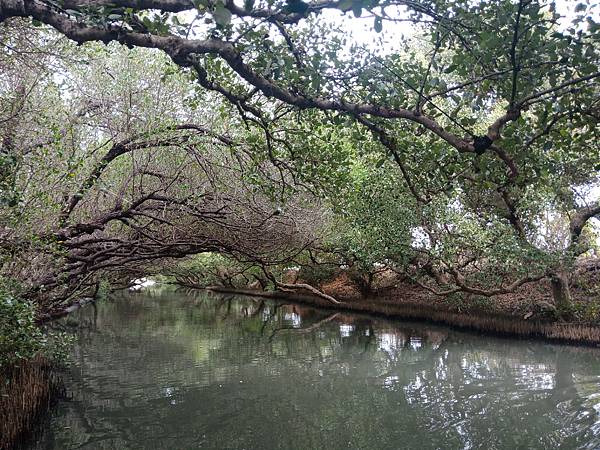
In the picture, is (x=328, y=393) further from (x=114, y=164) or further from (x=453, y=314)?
(x=453, y=314)

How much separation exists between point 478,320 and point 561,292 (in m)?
2.63

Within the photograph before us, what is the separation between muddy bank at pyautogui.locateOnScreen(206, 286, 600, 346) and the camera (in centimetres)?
1262

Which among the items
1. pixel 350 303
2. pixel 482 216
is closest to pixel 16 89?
pixel 482 216

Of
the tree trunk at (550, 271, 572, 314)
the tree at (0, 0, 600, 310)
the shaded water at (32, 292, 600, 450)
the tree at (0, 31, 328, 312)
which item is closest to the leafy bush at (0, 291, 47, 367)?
the tree at (0, 31, 328, 312)

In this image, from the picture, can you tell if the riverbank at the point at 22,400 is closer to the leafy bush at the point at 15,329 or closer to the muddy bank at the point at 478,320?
the leafy bush at the point at 15,329

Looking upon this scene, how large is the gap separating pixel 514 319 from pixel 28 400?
41.5 ft

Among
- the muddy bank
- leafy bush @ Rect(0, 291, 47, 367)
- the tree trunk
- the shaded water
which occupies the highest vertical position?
the tree trunk

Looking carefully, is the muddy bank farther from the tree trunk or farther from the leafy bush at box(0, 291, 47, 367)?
the leafy bush at box(0, 291, 47, 367)

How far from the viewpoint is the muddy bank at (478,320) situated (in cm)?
1262

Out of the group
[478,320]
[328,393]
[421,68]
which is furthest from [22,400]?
[478,320]

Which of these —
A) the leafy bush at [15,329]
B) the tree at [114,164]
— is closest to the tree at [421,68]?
the tree at [114,164]

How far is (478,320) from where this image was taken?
51.0 feet

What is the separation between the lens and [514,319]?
14.6 metres

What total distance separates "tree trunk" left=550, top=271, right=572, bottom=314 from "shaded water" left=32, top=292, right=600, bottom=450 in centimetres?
154
